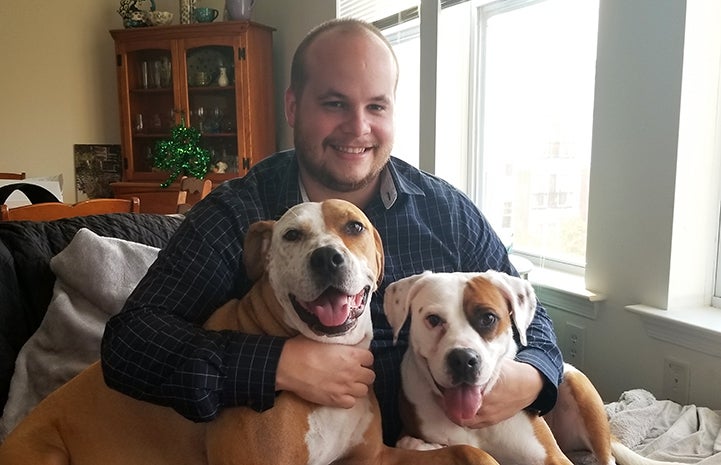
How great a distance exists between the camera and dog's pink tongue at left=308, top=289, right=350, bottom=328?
100 centimetres

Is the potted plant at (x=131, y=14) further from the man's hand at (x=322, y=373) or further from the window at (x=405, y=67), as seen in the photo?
the man's hand at (x=322, y=373)

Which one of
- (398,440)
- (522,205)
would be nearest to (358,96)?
(398,440)

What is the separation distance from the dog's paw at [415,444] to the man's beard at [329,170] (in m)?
0.53

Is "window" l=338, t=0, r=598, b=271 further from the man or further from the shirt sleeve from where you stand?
the shirt sleeve

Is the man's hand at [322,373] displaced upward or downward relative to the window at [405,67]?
downward

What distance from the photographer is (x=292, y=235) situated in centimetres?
104

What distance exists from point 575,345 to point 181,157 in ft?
10.6

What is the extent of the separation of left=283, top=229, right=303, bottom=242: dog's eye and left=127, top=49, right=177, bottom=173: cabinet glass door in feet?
13.0

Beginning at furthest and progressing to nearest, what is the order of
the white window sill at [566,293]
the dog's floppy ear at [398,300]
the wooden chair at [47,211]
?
1. the wooden chair at [47,211]
2. the white window sill at [566,293]
3. the dog's floppy ear at [398,300]

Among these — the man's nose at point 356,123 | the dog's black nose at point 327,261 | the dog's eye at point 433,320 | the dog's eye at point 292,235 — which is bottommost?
the dog's eye at point 433,320

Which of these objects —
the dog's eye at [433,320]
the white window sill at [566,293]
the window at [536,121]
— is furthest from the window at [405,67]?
the dog's eye at [433,320]

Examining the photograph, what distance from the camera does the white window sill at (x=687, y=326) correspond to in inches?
62.4

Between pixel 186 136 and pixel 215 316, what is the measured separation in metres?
3.58

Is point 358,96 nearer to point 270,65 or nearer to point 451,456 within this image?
point 451,456
